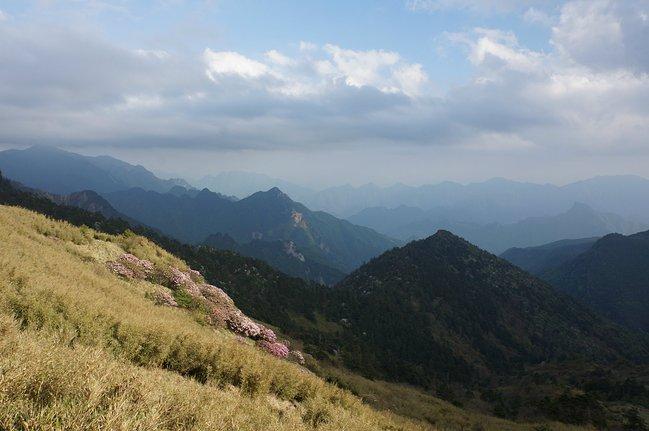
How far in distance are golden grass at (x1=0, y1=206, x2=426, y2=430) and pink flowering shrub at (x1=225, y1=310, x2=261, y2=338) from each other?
128cm

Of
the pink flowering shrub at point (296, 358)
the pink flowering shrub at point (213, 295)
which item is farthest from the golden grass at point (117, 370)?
the pink flowering shrub at point (296, 358)

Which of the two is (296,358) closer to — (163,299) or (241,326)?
(241,326)

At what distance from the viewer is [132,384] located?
238 inches

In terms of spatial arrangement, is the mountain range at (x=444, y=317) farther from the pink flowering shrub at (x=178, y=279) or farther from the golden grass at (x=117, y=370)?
the golden grass at (x=117, y=370)

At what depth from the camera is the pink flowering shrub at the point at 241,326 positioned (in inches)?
791

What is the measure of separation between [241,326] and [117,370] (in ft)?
46.9

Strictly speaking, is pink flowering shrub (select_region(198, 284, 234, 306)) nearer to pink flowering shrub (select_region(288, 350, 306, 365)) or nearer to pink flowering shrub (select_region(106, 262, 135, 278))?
pink flowering shrub (select_region(106, 262, 135, 278))

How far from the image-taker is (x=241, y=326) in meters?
20.4

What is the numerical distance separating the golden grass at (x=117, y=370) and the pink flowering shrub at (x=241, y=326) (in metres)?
1.28

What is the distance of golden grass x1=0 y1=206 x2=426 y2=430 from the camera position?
509cm

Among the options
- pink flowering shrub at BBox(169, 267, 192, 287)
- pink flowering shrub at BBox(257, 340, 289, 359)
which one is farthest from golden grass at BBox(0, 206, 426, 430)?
pink flowering shrub at BBox(169, 267, 192, 287)

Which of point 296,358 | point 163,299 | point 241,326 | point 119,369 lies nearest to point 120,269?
point 163,299

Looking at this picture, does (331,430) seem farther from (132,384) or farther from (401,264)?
(401,264)

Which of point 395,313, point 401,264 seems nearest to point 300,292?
→ point 395,313
